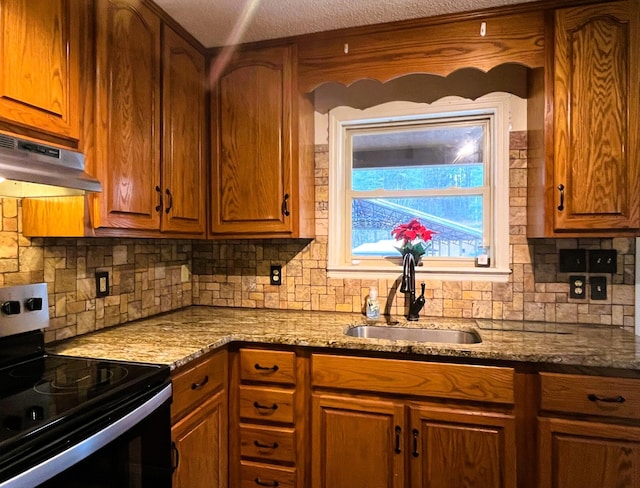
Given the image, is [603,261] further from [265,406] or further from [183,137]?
[183,137]

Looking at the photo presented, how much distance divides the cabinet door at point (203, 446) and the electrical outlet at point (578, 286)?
1723 millimetres

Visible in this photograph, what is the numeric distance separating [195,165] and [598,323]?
7.01 feet

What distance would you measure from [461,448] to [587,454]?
1.41ft

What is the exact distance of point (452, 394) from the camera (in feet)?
5.33

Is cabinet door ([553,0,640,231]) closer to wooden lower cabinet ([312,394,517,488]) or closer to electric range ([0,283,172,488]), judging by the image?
wooden lower cabinet ([312,394,517,488])

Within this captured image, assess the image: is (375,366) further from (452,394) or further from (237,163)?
(237,163)

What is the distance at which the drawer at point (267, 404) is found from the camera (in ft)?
5.99

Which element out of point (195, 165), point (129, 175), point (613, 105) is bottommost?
point (129, 175)

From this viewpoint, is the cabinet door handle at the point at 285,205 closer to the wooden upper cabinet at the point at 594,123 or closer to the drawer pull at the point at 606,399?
the wooden upper cabinet at the point at 594,123

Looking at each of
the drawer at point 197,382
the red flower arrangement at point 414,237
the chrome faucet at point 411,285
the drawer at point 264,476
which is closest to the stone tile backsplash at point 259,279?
the chrome faucet at point 411,285

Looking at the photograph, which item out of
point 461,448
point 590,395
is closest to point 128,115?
point 461,448

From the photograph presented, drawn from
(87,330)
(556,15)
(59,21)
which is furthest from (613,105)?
(87,330)

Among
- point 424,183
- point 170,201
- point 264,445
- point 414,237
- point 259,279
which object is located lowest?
point 264,445

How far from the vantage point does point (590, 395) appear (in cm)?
149
